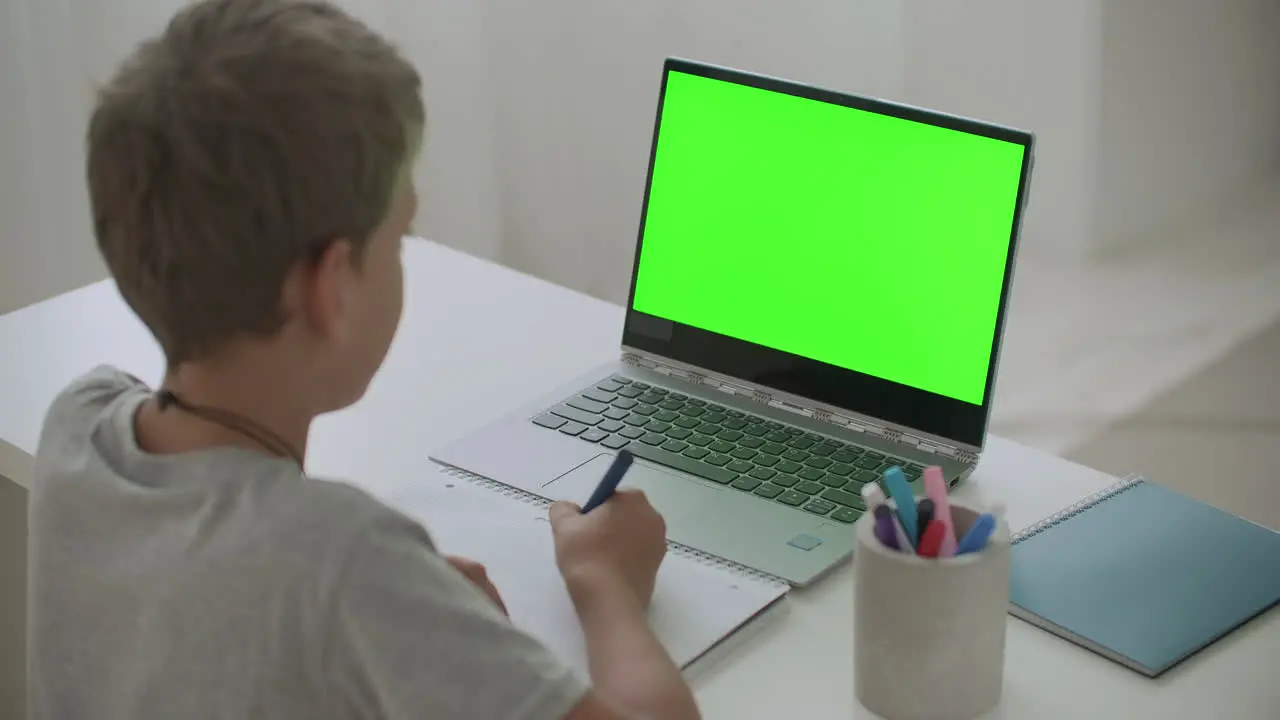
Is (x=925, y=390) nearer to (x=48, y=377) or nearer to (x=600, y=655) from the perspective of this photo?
(x=600, y=655)

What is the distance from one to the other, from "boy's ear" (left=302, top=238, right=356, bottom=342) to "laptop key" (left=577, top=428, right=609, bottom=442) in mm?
410

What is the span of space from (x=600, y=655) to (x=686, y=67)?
53 centimetres

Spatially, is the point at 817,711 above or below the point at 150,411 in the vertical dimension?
below

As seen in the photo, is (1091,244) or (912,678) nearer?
(912,678)

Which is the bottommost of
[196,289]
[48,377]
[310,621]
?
[48,377]

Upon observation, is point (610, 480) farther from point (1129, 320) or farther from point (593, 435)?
point (1129, 320)

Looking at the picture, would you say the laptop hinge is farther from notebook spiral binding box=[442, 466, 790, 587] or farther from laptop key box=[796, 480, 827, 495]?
notebook spiral binding box=[442, 466, 790, 587]

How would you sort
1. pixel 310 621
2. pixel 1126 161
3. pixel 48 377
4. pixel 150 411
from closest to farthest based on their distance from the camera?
pixel 310 621, pixel 150 411, pixel 48 377, pixel 1126 161

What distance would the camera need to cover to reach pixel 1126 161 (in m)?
2.31

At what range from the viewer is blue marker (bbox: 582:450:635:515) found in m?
1.02

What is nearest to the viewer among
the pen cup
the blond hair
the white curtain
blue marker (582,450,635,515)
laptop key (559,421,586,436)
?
the blond hair

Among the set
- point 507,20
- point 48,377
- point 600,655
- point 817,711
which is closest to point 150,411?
point 600,655

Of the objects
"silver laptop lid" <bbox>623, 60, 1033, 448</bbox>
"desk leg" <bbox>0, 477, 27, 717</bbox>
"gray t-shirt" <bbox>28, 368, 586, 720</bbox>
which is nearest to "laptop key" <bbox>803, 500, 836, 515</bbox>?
"silver laptop lid" <bbox>623, 60, 1033, 448</bbox>

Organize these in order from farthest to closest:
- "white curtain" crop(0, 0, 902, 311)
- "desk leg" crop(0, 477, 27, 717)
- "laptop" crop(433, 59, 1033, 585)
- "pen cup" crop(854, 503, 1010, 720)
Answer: "white curtain" crop(0, 0, 902, 311) → "desk leg" crop(0, 477, 27, 717) → "laptop" crop(433, 59, 1033, 585) → "pen cup" crop(854, 503, 1010, 720)
